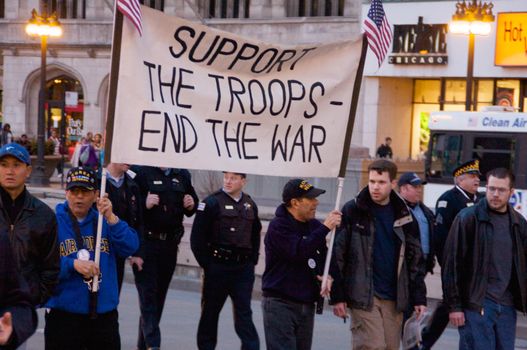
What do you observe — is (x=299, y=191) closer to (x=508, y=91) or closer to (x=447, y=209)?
(x=447, y=209)

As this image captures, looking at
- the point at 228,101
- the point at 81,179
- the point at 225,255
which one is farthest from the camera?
the point at 225,255

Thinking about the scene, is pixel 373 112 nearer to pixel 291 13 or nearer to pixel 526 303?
pixel 291 13

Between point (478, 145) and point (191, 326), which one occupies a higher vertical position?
point (478, 145)

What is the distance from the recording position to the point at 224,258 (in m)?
8.95

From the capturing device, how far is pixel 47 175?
33.5m

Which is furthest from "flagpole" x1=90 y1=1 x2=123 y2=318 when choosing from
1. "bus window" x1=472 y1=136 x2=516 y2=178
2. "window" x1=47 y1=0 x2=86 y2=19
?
"window" x1=47 y1=0 x2=86 y2=19

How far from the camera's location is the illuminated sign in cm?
3534

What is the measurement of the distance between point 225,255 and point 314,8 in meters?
34.2

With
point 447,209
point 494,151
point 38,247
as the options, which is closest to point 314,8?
point 494,151

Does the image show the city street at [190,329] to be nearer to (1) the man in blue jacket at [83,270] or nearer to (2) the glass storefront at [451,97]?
(1) the man in blue jacket at [83,270]

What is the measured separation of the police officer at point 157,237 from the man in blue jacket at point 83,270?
245 cm

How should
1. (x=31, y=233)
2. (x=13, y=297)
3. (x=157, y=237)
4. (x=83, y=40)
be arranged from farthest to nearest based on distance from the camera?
(x=83, y=40), (x=157, y=237), (x=31, y=233), (x=13, y=297)

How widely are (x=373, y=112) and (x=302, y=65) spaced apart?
105 feet

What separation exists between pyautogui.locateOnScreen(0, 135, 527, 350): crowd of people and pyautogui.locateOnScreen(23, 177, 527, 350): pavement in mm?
1013
